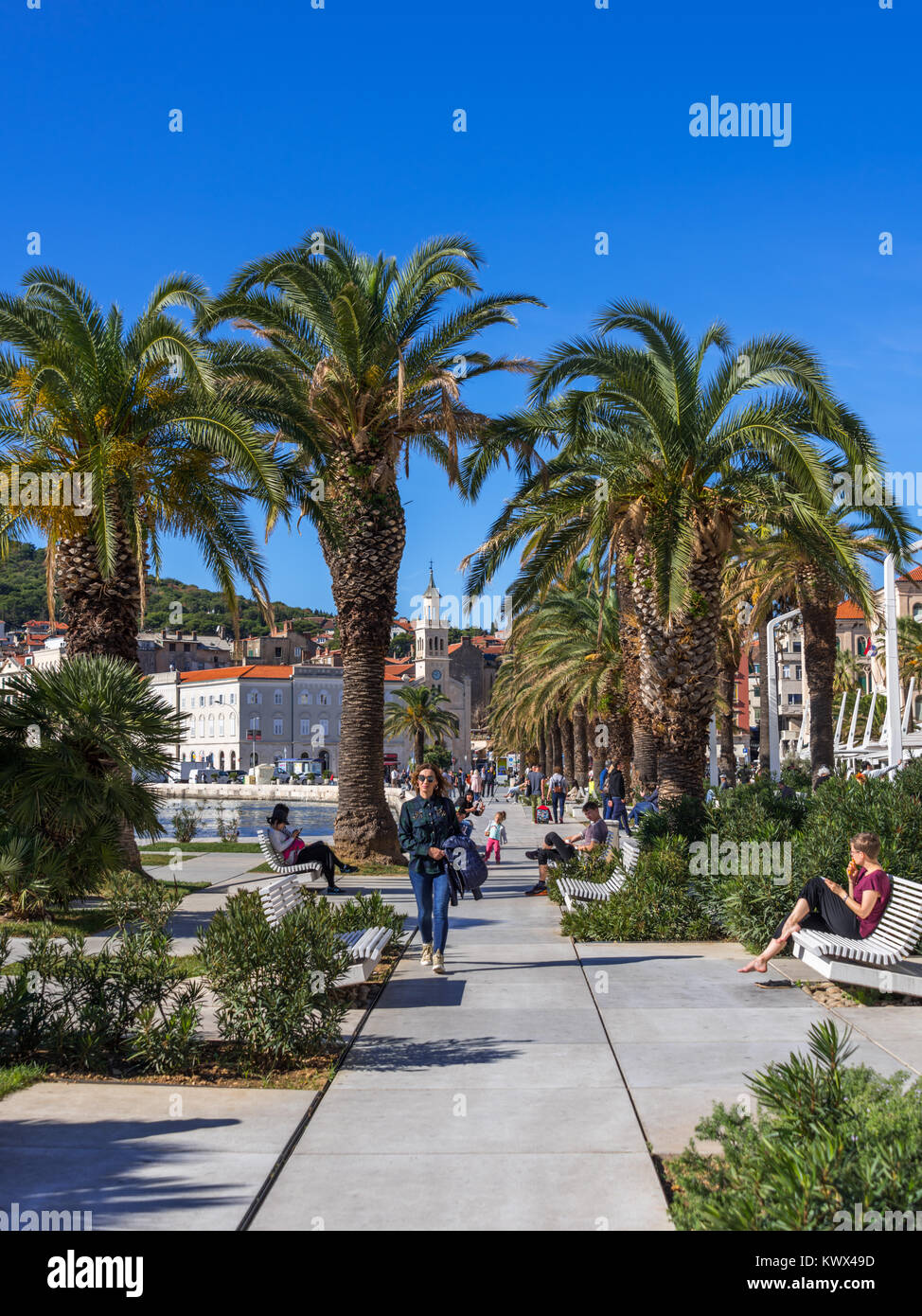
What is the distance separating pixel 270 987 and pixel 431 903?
3.32 m

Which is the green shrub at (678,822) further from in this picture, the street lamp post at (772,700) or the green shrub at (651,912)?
the street lamp post at (772,700)

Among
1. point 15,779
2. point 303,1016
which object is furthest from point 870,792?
point 15,779

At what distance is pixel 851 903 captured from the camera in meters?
8.95

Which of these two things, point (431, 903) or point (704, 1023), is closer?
point (704, 1023)

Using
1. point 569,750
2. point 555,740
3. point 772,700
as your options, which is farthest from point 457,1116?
point 569,750

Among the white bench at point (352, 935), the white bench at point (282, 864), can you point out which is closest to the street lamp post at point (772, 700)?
the white bench at point (282, 864)

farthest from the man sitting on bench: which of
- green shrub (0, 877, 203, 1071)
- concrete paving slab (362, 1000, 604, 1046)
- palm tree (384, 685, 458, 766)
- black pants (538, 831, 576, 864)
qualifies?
palm tree (384, 685, 458, 766)

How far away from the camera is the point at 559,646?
1490 inches

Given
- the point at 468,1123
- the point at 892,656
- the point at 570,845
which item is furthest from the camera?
the point at 892,656

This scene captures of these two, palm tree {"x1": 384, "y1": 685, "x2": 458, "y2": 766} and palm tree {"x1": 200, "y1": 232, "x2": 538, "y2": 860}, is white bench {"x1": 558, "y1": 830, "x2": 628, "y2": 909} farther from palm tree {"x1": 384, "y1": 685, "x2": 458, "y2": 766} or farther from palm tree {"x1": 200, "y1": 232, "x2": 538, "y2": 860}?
palm tree {"x1": 384, "y1": 685, "x2": 458, "y2": 766}

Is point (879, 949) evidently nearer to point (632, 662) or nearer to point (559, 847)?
point (559, 847)

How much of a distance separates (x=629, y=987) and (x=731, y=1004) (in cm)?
100

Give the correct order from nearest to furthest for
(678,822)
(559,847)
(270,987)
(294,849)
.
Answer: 1. (270,987)
2. (678,822)
3. (294,849)
4. (559,847)
